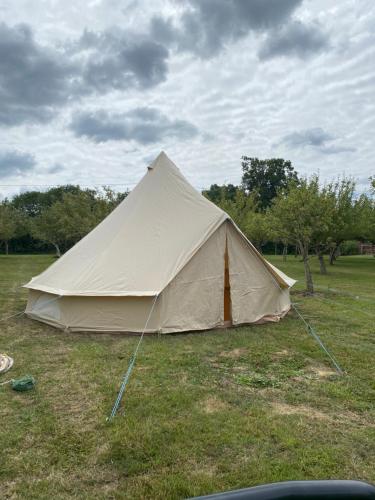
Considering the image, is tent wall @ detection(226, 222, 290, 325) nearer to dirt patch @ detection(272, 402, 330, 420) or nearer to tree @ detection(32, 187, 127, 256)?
dirt patch @ detection(272, 402, 330, 420)

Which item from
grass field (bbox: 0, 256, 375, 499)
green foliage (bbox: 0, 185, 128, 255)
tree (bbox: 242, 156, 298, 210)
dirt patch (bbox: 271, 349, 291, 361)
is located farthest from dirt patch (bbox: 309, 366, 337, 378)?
tree (bbox: 242, 156, 298, 210)

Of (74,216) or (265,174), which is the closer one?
(74,216)

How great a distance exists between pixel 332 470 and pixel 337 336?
420cm

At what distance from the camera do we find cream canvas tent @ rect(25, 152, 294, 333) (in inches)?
257

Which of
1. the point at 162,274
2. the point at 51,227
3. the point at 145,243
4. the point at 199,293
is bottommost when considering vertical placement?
the point at 199,293

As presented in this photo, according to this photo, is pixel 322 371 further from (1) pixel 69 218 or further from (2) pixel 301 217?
(1) pixel 69 218

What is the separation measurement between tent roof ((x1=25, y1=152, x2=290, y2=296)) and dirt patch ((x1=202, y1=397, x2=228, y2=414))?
2605 mm

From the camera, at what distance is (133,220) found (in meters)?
7.75

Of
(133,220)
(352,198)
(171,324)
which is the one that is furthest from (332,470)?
(352,198)

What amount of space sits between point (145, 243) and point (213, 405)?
3.99 metres

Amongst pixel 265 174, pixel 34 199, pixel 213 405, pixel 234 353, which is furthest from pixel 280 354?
pixel 34 199

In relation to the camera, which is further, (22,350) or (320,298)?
(320,298)

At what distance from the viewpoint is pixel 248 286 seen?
7301 millimetres

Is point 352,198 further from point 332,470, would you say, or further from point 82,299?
point 332,470
